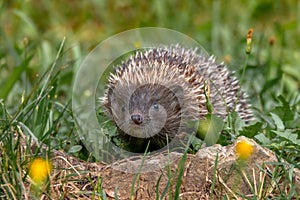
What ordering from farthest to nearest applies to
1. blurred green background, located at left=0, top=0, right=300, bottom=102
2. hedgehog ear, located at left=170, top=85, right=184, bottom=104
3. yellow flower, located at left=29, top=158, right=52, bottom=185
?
1. blurred green background, located at left=0, top=0, right=300, bottom=102
2. hedgehog ear, located at left=170, top=85, right=184, bottom=104
3. yellow flower, located at left=29, top=158, right=52, bottom=185

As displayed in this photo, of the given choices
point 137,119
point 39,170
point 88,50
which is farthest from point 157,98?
point 88,50

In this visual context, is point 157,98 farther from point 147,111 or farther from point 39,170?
point 39,170

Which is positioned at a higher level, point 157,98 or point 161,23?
point 161,23

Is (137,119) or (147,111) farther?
(147,111)

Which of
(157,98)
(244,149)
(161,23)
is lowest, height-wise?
(244,149)

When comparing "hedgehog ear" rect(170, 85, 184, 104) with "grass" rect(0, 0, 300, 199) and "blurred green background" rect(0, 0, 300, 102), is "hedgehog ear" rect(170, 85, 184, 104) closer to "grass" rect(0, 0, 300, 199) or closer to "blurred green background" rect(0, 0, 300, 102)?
"grass" rect(0, 0, 300, 199)

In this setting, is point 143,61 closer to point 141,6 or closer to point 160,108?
point 160,108

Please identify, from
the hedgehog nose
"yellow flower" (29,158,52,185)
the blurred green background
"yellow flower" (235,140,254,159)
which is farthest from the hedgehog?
the blurred green background
